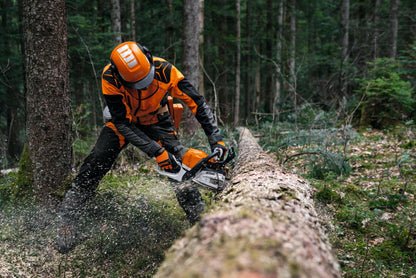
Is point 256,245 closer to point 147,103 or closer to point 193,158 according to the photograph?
point 193,158

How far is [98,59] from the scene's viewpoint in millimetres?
8117

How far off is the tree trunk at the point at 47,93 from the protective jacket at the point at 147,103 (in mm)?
778

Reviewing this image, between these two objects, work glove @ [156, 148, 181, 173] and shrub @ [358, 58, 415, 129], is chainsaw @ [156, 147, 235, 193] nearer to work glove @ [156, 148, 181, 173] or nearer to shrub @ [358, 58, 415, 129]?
work glove @ [156, 148, 181, 173]

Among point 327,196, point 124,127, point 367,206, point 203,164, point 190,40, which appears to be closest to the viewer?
point 203,164

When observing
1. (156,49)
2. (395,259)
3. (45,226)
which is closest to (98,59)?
(45,226)

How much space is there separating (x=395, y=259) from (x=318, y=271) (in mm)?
2319

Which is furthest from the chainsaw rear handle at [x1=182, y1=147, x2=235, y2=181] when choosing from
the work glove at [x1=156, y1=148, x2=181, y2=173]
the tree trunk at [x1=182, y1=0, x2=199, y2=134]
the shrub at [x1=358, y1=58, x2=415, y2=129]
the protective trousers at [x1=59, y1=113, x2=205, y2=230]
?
the shrub at [x1=358, y1=58, x2=415, y2=129]

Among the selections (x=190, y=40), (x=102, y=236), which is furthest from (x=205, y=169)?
(x=190, y=40)

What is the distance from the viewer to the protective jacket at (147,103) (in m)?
3.21

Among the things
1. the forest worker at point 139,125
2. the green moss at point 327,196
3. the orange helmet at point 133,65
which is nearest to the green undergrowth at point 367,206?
the green moss at point 327,196

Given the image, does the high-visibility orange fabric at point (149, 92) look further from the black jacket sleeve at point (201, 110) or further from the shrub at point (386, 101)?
the shrub at point (386, 101)

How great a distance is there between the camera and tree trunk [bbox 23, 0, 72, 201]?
3.50 meters

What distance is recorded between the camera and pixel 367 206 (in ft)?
12.1

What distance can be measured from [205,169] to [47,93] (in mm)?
2270
